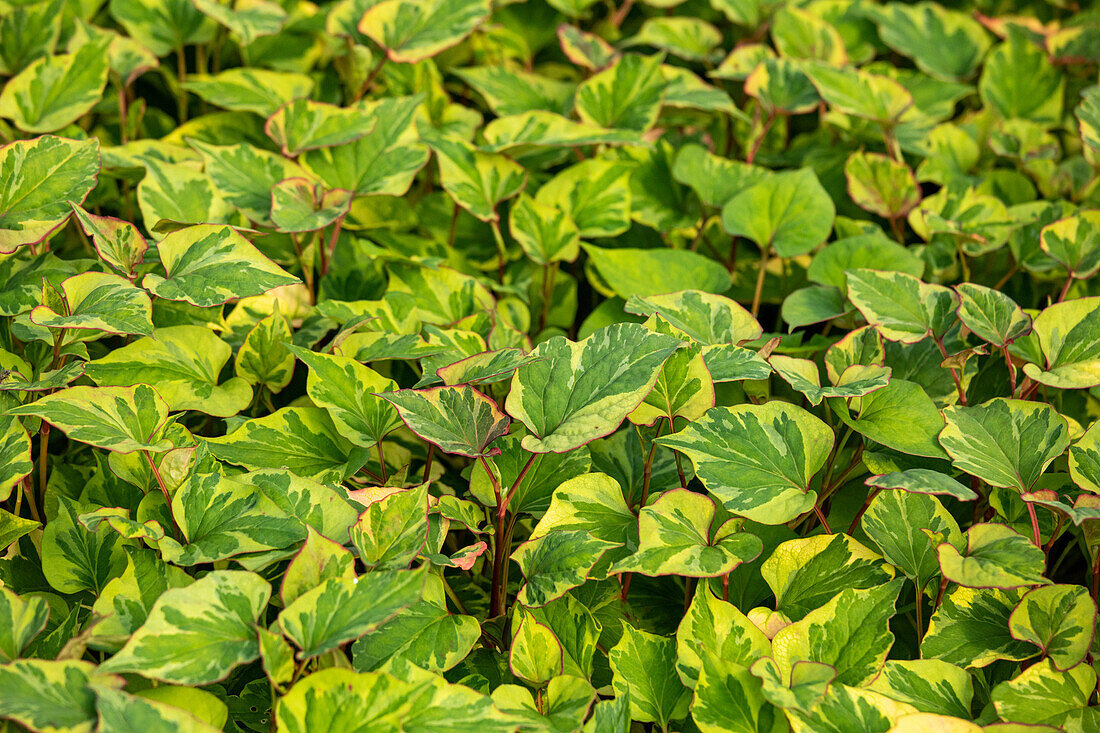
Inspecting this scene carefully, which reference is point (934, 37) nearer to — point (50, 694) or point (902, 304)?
point (902, 304)

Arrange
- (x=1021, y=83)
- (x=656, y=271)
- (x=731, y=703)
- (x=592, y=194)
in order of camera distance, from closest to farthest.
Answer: (x=731, y=703)
(x=656, y=271)
(x=592, y=194)
(x=1021, y=83)

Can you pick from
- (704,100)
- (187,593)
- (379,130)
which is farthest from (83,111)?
(704,100)

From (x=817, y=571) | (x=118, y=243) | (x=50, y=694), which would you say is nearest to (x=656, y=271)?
(x=817, y=571)

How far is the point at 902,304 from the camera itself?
3.94 ft

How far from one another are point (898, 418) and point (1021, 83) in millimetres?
1169

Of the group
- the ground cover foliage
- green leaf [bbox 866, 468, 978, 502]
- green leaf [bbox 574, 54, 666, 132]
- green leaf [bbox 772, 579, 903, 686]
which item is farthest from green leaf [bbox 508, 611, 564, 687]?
green leaf [bbox 574, 54, 666, 132]

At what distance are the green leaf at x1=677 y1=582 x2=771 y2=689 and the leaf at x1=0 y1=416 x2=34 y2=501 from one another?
722 millimetres

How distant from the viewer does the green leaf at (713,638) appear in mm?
907

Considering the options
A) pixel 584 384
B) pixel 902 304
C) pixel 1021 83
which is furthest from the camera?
pixel 1021 83

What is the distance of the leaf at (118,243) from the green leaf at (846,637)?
34.7 inches

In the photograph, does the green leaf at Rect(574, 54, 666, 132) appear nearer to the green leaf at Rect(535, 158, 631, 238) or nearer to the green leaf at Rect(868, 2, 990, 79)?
the green leaf at Rect(535, 158, 631, 238)

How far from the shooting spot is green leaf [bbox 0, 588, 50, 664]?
32.2 inches

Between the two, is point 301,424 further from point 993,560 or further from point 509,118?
point 993,560

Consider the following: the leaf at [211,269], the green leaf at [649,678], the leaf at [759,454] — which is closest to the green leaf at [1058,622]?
the leaf at [759,454]
